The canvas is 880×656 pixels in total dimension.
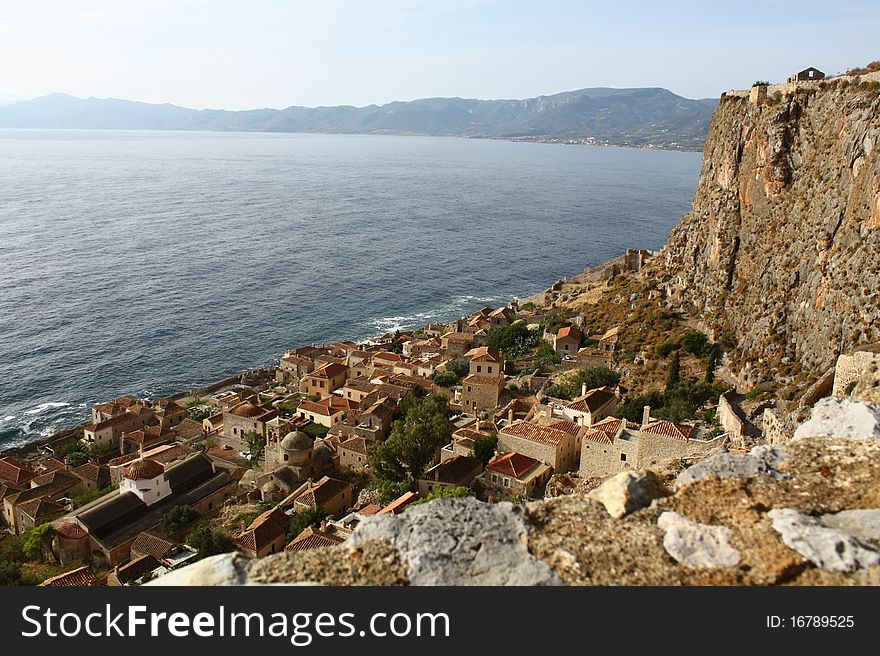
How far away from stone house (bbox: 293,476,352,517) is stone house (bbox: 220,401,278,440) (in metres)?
9.80

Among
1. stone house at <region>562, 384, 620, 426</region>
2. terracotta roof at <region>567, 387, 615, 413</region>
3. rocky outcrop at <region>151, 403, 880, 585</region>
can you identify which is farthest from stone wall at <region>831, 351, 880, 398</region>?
terracotta roof at <region>567, 387, 615, 413</region>

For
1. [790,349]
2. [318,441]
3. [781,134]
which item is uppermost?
[781,134]

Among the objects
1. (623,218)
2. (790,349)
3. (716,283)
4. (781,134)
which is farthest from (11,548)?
(623,218)

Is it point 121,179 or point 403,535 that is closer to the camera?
point 403,535

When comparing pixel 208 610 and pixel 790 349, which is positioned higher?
pixel 208 610

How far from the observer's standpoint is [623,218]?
138 meters

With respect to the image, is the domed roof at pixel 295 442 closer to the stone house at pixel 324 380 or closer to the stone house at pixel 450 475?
the stone house at pixel 450 475

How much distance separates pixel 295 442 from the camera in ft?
116

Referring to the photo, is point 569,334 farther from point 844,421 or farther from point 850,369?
point 844,421

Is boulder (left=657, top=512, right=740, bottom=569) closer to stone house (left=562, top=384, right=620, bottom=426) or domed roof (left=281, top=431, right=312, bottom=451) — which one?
stone house (left=562, top=384, right=620, bottom=426)

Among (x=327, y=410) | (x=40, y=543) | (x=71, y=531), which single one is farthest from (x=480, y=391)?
(x=40, y=543)

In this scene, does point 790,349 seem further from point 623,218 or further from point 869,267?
point 623,218

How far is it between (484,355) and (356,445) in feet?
40.5

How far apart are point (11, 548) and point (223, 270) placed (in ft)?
196
